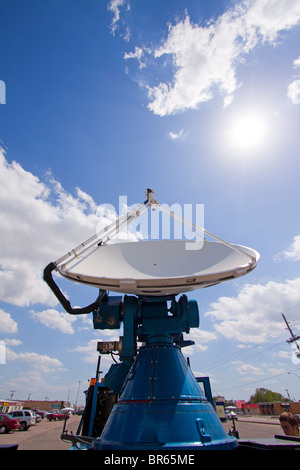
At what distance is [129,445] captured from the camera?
4.58 meters

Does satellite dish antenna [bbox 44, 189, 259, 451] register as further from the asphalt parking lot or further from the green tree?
the green tree

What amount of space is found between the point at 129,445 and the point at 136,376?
146 cm

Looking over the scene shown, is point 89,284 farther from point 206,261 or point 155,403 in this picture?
point 206,261

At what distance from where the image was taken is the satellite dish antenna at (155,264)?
6.70 metres

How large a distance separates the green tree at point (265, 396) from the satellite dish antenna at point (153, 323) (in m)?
126

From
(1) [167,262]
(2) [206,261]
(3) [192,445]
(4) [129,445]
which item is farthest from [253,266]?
(4) [129,445]

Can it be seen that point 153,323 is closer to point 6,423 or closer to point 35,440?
point 35,440

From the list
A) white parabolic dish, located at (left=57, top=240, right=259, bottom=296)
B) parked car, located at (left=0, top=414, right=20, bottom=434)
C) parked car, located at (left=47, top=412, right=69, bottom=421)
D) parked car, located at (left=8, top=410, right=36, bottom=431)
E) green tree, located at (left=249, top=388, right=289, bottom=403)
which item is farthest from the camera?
green tree, located at (left=249, top=388, right=289, bottom=403)

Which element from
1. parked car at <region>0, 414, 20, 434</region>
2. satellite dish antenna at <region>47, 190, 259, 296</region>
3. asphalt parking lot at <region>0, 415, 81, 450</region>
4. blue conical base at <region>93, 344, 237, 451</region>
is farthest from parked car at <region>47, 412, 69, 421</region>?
blue conical base at <region>93, 344, 237, 451</region>

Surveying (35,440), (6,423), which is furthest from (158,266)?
(6,423)

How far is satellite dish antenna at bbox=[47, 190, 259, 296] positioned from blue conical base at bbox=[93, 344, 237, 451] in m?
1.73

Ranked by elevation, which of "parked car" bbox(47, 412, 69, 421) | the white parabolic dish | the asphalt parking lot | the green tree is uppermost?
the green tree

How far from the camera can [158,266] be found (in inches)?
345

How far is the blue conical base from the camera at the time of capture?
4.59 m
